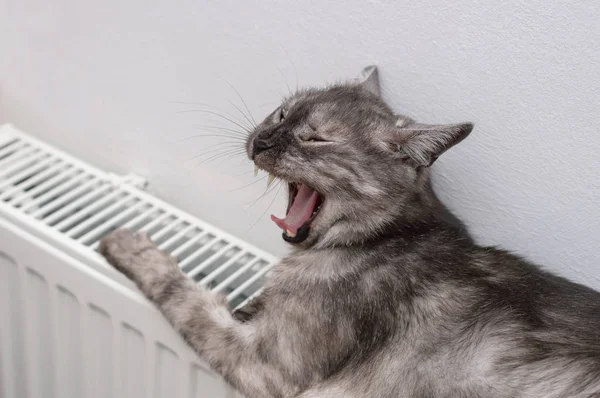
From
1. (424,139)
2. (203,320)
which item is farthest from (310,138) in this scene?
(203,320)

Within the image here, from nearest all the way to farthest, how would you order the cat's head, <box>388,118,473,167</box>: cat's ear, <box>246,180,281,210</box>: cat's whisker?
<box>388,118,473,167</box>: cat's ear
the cat's head
<box>246,180,281,210</box>: cat's whisker

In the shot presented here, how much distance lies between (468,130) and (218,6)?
55 centimetres

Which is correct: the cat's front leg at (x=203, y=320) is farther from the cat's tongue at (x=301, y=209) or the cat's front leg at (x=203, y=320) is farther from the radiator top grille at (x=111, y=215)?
the cat's tongue at (x=301, y=209)

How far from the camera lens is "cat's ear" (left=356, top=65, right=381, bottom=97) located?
1128mm

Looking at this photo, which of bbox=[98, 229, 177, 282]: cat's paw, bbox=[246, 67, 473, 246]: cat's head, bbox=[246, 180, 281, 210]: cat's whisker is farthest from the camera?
bbox=[246, 180, 281, 210]: cat's whisker

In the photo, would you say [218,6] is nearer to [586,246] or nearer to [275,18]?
[275,18]

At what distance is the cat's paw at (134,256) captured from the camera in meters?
1.24

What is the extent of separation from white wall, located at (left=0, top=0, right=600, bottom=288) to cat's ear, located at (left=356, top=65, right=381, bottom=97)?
0.07 ft

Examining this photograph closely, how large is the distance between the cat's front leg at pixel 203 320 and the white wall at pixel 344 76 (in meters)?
0.23

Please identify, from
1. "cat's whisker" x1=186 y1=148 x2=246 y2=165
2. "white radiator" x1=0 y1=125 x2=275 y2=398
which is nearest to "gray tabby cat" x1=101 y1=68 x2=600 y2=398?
"white radiator" x1=0 y1=125 x2=275 y2=398

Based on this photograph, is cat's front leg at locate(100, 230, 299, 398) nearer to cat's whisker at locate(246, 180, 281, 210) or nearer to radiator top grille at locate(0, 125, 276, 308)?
radiator top grille at locate(0, 125, 276, 308)

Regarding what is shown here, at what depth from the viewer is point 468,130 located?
0.94m

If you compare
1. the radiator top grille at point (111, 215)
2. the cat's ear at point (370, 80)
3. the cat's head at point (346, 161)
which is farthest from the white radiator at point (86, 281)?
the cat's ear at point (370, 80)

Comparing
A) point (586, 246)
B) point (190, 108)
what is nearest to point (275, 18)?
point (190, 108)
